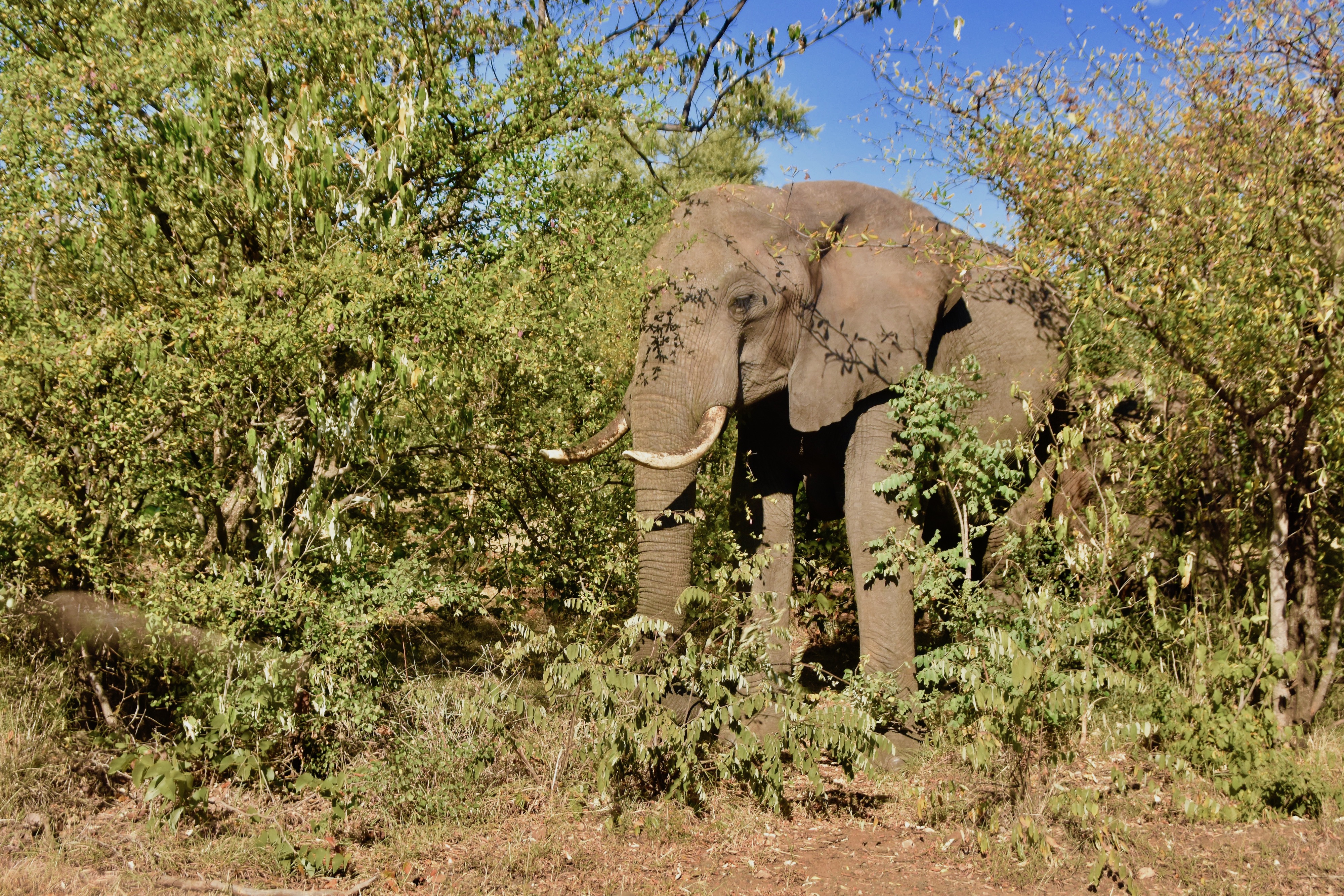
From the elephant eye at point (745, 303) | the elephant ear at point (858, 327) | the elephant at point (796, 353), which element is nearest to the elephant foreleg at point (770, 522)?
the elephant at point (796, 353)

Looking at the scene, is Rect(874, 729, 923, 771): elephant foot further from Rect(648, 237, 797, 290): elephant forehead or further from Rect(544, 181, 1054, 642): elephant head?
Rect(648, 237, 797, 290): elephant forehead

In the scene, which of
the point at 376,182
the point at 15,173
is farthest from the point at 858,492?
the point at 15,173

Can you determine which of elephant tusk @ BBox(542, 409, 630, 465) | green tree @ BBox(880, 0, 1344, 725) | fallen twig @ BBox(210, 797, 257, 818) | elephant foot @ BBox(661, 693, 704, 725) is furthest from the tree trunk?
fallen twig @ BBox(210, 797, 257, 818)

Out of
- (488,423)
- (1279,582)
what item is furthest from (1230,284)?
(488,423)

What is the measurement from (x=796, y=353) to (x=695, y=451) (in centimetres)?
110

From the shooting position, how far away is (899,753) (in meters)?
7.27

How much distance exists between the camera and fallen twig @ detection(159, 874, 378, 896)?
16.3 feet

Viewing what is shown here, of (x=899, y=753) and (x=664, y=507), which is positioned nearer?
(x=664, y=507)

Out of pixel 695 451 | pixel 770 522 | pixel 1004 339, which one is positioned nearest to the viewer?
pixel 695 451

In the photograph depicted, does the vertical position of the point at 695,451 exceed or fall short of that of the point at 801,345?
it falls short

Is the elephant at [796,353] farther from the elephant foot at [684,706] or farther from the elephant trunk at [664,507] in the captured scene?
the elephant foot at [684,706]

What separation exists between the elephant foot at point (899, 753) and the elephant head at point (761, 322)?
162cm

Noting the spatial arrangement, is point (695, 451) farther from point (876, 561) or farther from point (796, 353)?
point (876, 561)

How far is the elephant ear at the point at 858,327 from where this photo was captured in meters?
7.44
